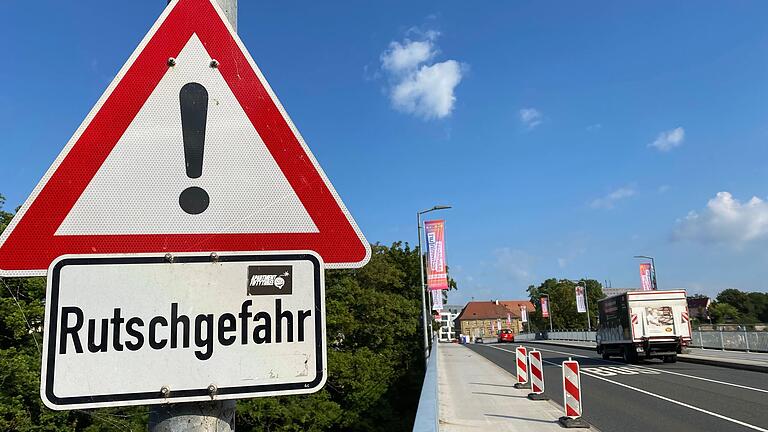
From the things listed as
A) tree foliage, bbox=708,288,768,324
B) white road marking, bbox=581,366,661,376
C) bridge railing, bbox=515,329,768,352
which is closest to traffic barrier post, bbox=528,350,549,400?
white road marking, bbox=581,366,661,376

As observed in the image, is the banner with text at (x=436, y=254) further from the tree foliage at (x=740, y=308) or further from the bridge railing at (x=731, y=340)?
the tree foliage at (x=740, y=308)

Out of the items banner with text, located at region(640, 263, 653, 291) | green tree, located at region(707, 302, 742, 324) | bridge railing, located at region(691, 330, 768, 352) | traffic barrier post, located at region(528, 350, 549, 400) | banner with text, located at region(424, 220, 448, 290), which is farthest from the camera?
green tree, located at region(707, 302, 742, 324)

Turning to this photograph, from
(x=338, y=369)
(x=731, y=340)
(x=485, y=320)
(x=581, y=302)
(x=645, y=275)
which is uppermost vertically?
(x=645, y=275)

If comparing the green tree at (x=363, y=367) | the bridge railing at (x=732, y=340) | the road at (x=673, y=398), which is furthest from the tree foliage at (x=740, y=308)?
the road at (x=673, y=398)

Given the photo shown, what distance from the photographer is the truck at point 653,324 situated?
2273 cm

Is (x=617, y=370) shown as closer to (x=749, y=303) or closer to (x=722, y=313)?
(x=722, y=313)

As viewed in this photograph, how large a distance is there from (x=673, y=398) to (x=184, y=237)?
15.3m

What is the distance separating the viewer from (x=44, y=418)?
17172 millimetres

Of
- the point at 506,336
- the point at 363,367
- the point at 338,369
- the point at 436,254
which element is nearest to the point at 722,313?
the point at 506,336

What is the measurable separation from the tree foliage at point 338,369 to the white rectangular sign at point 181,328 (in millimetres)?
8962

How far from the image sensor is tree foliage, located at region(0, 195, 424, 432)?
16953mm

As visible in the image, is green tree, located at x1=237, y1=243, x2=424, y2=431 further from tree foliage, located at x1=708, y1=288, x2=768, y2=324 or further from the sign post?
tree foliage, located at x1=708, y1=288, x2=768, y2=324

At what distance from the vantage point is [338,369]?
29.2 metres

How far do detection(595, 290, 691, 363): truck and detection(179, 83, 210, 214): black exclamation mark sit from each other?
2462 cm
